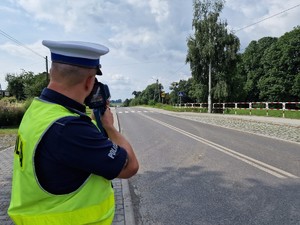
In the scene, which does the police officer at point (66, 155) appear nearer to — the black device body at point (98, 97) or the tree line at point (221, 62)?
the black device body at point (98, 97)

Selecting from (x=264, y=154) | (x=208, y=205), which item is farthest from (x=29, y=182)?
(x=264, y=154)

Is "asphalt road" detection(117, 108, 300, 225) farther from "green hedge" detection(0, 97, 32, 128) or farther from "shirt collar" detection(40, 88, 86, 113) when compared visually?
"green hedge" detection(0, 97, 32, 128)

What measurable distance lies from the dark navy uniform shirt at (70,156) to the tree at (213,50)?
136ft

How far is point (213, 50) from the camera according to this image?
42.1 m

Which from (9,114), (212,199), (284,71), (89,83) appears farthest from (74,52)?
(284,71)

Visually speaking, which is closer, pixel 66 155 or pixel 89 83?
pixel 66 155

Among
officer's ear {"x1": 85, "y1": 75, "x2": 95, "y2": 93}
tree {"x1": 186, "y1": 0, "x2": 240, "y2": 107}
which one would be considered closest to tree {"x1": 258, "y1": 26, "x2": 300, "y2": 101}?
tree {"x1": 186, "y1": 0, "x2": 240, "y2": 107}

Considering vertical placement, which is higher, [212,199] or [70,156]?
[70,156]

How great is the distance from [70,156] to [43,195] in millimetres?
245

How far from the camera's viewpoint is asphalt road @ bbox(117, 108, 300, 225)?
4949 millimetres

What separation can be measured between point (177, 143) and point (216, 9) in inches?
1357

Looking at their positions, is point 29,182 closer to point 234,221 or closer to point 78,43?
point 78,43

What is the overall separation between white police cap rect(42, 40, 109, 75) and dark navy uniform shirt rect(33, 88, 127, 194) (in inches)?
11.7

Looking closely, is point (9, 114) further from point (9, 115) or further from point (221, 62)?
point (221, 62)
